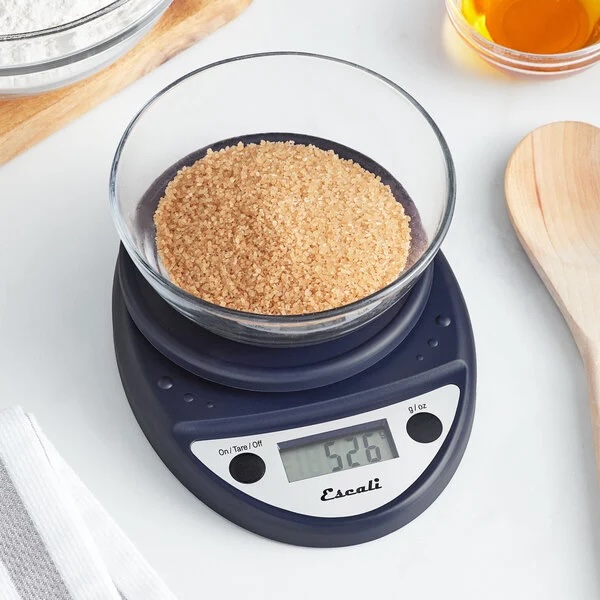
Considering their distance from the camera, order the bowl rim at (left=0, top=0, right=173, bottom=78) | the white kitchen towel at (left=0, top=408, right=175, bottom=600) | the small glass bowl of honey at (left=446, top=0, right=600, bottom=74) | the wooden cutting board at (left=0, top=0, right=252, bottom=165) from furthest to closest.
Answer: the small glass bowl of honey at (left=446, top=0, right=600, bottom=74), the wooden cutting board at (left=0, top=0, right=252, bottom=165), the bowl rim at (left=0, top=0, right=173, bottom=78), the white kitchen towel at (left=0, top=408, right=175, bottom=600)

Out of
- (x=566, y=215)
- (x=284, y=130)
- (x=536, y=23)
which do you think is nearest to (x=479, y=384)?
(x=566, y=215)

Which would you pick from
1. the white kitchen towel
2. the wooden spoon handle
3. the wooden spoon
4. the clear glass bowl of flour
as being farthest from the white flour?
the wooden spoon handle

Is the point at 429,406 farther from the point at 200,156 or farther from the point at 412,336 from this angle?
the point at 200,156

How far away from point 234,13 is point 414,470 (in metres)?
0.57

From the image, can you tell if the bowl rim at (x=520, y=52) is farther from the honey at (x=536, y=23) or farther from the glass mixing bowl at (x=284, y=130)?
the glass mixing bowl at (x=284, y=130)

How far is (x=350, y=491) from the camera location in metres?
0.80

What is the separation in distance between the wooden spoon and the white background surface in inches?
1.0

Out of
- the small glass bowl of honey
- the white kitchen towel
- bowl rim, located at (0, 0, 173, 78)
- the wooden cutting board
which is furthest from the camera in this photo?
the small glass bowl of honey

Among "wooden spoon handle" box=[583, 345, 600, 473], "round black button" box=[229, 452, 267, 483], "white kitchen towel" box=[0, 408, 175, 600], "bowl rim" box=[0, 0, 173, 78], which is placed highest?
"bowl rim" box=[0, 0, 173, 78]

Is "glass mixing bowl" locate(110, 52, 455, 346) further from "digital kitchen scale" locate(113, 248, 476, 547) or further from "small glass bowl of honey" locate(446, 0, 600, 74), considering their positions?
"small glass bowl of honey" locate(446, 0, 600, 74)

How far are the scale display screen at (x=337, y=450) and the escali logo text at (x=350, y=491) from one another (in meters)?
0.02

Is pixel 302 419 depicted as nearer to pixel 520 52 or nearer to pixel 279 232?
pixel 279 232

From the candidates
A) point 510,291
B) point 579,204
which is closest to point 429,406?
point 510,291

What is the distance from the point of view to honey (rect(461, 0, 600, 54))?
1.09 metres
